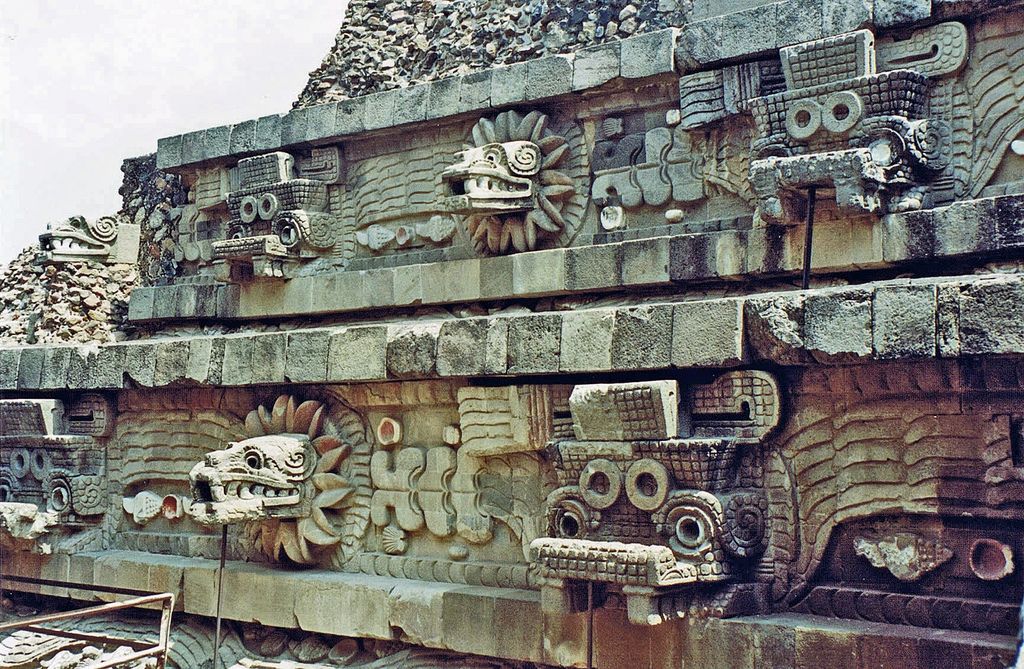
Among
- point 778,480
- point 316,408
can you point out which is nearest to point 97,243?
point 316,408

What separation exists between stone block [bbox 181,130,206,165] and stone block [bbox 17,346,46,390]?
82.5 inches

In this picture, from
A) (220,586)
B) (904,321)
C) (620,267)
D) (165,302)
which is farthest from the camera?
(165,302)

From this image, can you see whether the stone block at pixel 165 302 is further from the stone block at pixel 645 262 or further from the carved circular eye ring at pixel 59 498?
the stone block at pixel 645 262

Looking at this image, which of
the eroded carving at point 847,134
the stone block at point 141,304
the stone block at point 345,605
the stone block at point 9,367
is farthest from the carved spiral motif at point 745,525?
the stone block at point 9,367

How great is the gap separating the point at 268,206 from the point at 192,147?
4.28 ft

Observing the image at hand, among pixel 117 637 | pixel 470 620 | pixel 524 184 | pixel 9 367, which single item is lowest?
pixel 117 637

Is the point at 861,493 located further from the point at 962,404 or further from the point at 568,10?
the point at 568,10

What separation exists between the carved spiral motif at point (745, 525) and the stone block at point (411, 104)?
4190 mm

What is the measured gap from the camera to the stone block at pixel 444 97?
30.9ft

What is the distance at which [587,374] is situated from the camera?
7559 mm

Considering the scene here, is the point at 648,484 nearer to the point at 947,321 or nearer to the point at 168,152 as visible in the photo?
the point at 947,321

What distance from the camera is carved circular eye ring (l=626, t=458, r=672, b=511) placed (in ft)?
22.8

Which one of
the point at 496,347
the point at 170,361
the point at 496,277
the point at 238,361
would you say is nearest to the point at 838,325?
the point at 496,347

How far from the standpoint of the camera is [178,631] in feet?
31.8
